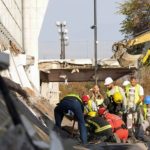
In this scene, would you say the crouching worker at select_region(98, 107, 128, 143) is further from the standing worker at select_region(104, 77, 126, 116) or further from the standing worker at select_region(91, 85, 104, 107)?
the standing worker at select_region(91, 85, 104, 107)

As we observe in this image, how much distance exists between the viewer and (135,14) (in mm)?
55906

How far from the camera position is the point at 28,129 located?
332cm

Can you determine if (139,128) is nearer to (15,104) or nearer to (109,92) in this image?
(109,92)

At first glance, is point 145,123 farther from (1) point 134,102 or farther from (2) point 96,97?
(2) point 96,97

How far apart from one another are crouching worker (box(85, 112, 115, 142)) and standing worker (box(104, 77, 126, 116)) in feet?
8.97

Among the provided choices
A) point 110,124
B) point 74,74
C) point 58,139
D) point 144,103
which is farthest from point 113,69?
point 58,139

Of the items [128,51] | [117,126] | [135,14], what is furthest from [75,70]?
[135,14]

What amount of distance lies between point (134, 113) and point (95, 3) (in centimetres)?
1242

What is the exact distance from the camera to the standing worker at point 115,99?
53.4ft

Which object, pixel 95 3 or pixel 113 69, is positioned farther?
pixel 113 69

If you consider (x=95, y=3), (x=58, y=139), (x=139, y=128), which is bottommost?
(x=139, y=128)

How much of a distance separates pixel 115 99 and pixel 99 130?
115 inches

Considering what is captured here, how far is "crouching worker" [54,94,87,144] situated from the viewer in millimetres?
12680

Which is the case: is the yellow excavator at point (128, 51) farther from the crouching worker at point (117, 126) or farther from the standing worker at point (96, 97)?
the crouching worker at point (117, 126)
